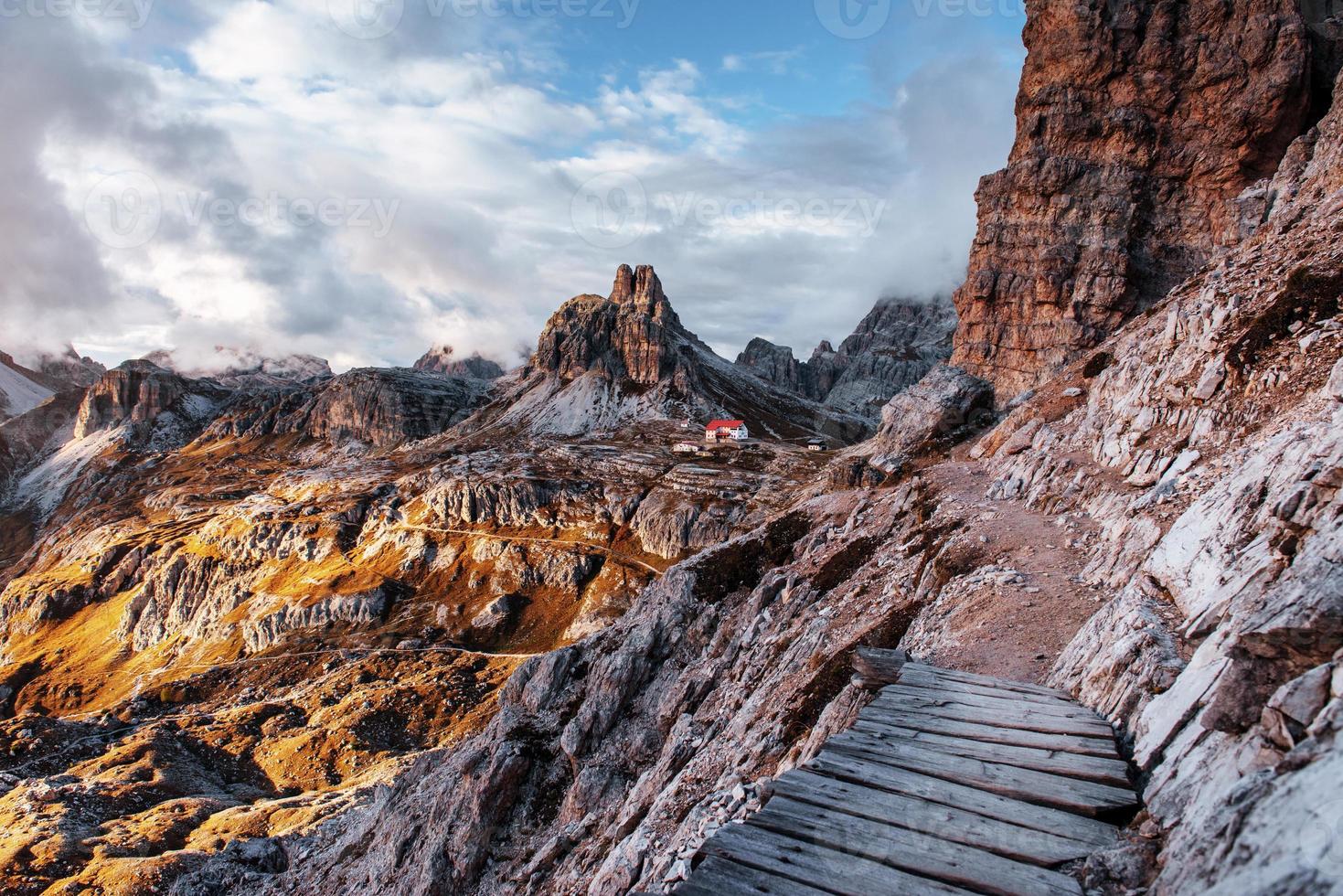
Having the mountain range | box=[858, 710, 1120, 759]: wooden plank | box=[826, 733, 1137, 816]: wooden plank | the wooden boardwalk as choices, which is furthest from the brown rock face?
box=[826, 733, 1137, 816]: wooden plank

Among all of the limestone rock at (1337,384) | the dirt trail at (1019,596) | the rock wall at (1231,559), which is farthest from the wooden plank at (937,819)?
the limestone rock at (1337,384)

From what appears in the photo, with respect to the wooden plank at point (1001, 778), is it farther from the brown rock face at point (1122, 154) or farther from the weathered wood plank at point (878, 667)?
the brown rock face at point (1122, 154)

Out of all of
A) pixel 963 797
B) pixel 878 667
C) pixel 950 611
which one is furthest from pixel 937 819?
pixel 950 611

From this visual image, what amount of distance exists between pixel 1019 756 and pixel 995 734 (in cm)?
81

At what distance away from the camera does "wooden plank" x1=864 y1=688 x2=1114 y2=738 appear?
10664 millimetres

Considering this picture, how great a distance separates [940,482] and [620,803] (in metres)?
25.5

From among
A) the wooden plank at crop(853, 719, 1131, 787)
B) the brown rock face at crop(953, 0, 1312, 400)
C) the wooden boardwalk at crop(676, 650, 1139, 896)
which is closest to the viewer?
the wooden boardwalk at crop(676, 650, 1139, 896)

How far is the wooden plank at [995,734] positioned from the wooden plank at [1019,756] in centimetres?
13

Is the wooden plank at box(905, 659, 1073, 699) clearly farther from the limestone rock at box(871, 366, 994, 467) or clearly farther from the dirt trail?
the limestone rock at box(871, 366, 994, 467)

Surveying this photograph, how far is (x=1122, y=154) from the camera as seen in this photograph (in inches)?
3253

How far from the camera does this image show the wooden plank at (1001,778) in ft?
28.5

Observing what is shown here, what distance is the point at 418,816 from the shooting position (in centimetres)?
4269

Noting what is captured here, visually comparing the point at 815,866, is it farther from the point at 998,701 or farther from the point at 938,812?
the point at 998,701

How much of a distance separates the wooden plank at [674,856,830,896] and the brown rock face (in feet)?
302
